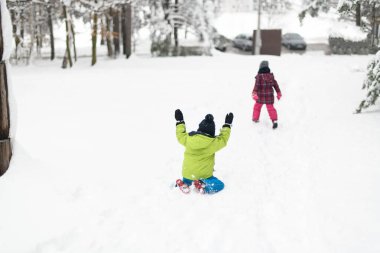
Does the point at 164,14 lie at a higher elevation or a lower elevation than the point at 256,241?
higher

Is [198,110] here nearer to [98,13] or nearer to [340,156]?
[340,156]

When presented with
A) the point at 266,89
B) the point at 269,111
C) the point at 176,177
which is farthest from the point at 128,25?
the point at 176,177

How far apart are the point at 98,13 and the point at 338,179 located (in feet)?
53.9

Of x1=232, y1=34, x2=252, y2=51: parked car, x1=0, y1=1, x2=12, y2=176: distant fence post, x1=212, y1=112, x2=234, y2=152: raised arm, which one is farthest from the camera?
x1=232, y1=34, x2=252, y2=51: parked car

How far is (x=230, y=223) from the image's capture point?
16.7 ft

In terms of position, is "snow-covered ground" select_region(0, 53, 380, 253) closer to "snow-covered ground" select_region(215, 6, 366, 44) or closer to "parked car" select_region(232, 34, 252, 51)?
"parked car" select_region(232, 34, 252, 51)

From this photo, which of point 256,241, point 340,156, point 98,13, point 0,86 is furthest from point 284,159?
point 98,13

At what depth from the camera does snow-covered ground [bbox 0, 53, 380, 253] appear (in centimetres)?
465

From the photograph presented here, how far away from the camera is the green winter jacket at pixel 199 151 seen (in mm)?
5691

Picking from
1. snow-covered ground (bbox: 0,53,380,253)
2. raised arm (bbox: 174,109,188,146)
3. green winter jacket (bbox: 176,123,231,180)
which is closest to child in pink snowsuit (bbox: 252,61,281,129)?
snow-covered ground (bbox: 0,53,380,253)

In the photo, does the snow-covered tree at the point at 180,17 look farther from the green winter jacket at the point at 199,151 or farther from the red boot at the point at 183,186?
the red boot at the point at 183,186

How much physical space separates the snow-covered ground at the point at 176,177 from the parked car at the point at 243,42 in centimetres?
2398

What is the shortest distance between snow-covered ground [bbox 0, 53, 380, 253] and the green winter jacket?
0.36 m

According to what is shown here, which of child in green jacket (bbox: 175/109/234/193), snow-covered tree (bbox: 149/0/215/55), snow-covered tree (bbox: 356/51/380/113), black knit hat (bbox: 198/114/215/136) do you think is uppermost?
snow-covered tree (bbox: 149/0/215/55)
